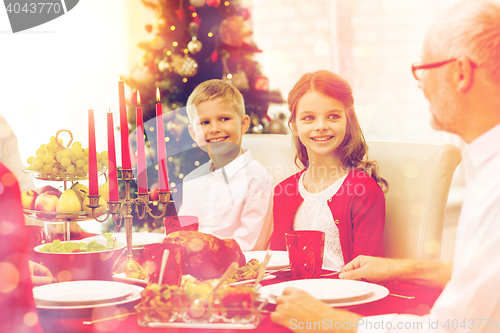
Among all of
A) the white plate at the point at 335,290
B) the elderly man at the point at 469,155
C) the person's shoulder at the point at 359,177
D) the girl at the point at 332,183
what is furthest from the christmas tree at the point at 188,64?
the elderly man at the point at 469,155

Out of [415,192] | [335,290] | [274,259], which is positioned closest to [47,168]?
[274,259]

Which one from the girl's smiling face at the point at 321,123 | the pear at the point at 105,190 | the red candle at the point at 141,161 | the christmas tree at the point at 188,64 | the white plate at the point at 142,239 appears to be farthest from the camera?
the christmas tree at the point at 188,64

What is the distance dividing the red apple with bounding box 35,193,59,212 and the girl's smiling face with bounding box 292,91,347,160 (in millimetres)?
884

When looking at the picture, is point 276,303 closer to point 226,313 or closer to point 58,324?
point 226,313

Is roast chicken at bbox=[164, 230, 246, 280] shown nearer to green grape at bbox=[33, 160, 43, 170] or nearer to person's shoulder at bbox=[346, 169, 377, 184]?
green grape at bbox=[33, 160, 43, 170]

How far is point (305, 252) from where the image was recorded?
3.22ft

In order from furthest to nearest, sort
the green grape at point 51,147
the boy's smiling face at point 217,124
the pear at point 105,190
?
the boy's smiling face at point 217,124 < the green grape at point 51,147 < the pear at point 105,190

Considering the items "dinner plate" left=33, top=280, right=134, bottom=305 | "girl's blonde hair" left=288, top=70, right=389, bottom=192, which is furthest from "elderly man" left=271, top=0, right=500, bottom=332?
"girl's blonde hair" left=288, top=70, right=389, bottom=192

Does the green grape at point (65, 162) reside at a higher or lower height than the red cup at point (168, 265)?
higher

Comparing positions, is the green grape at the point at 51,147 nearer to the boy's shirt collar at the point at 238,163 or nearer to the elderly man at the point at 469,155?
the elderly man at the point at 469,155

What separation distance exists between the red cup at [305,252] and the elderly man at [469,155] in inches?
9.1

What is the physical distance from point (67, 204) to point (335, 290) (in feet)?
2.10

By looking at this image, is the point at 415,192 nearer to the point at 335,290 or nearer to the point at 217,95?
the point at 335,290

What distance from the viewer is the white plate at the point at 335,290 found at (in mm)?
772
